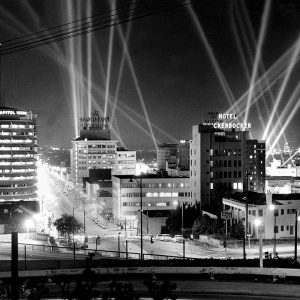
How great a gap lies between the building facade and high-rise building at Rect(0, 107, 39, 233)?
22.9 m

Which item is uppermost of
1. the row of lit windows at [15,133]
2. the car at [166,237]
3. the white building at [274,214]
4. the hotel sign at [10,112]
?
the hotel sign at [10,112]

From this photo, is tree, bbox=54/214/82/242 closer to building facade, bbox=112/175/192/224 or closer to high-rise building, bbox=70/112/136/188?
building facade, bbox=112/175/192/224

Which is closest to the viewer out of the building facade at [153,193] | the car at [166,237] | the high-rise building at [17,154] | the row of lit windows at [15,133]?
the car at [166,237]

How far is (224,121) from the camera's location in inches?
2493

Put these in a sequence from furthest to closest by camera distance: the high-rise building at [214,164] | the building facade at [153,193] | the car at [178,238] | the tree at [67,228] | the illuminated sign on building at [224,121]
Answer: the illuminated sign on building at [224,121] < the building facade at [153,193] < the high-rise building at [214,164] < the tree at [67,228] < the car at [178,238]

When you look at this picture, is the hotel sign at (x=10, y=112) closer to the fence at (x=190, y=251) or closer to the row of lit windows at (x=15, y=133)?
the row of lit windows at (x=15, y=133)

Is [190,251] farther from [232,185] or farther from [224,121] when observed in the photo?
[224,121]

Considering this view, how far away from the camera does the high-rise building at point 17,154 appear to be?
73125mm

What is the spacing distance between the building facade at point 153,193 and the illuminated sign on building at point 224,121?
1018 centimetres

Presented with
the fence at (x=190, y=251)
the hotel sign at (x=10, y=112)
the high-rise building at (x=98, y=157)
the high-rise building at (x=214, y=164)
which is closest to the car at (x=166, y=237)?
the fence at (x=190, y=251)

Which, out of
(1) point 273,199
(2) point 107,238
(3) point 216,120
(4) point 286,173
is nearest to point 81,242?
(2) point 107,238

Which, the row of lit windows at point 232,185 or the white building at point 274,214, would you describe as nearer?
the white building at point 274,214

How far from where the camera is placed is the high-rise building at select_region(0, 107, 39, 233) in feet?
240

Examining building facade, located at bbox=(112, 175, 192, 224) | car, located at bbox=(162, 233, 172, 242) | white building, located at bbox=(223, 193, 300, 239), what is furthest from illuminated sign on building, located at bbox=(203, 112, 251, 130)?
white building, located at bbox=(223, 193, 300, 239)
